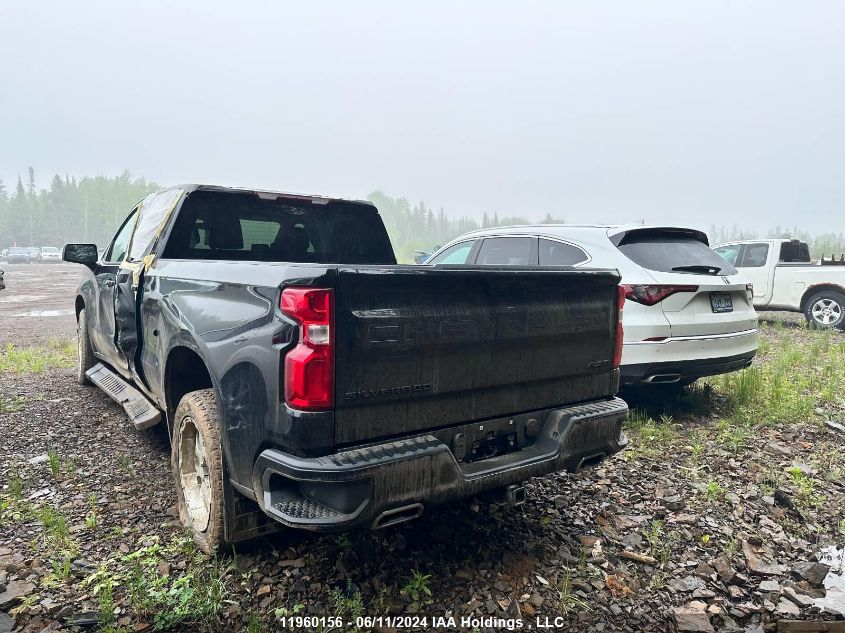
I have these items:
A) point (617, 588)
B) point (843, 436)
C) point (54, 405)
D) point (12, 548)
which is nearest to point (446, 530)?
point (617, 588)

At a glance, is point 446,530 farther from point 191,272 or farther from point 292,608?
point 191,272

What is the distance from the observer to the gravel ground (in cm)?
261

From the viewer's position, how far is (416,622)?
8.27 ft

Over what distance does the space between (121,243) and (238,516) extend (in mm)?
3317

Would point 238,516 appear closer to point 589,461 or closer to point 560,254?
point 589,461

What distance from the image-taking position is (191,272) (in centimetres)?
304

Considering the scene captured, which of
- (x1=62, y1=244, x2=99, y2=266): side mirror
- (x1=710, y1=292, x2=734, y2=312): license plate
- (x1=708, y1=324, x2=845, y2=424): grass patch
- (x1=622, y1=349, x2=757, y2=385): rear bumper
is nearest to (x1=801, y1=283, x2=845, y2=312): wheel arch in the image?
(x1=708, y1=324, x2=845, y2=424): grass patch

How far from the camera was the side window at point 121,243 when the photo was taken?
15.6 ft

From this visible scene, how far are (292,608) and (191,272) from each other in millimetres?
1742

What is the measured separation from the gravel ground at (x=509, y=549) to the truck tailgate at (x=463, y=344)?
2.75ft

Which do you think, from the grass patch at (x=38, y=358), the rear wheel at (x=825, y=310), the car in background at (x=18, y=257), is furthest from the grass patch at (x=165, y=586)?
the car in background at (x=18, y=257)

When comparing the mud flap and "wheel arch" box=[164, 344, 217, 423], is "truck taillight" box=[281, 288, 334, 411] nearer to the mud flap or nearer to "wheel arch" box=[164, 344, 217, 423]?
the mud flap

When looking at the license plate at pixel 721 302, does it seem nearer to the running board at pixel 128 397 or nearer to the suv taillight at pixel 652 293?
the suv taillight at pixel 652 293

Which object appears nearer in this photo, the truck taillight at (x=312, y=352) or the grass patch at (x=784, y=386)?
the truck taillight at (x=312, y=352)
